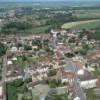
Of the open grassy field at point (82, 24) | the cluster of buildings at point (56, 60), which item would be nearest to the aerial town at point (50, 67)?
the cluster of buildings at point (56, 60)

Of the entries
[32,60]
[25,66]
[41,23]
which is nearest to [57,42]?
[32,60]

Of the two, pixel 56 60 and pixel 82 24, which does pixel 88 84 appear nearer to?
pixel 56 60

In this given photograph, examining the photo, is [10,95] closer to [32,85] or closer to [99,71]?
[32,85]

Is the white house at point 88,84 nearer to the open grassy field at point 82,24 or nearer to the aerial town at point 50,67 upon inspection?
the aerial town at point 50,67

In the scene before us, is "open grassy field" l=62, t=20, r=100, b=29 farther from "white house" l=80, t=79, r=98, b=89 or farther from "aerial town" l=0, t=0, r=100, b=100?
"white house" l=80, t=79, r=98, b=89

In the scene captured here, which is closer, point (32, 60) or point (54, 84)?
point (54, 84)

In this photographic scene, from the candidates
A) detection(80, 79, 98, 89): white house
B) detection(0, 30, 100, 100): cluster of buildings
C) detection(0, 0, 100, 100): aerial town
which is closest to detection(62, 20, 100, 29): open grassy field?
detection(0, 30, 100, 100): cluster of buildings

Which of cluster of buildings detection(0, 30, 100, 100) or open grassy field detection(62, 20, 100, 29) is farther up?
cluster of buildings detection(0, 30, 100, 100)

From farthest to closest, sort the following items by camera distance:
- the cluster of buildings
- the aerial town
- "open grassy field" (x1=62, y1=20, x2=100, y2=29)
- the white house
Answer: "open grassy field" (x1=62, y1=20, x2=100, y2=29) < the cluster of buildings < the white house < the aerial town

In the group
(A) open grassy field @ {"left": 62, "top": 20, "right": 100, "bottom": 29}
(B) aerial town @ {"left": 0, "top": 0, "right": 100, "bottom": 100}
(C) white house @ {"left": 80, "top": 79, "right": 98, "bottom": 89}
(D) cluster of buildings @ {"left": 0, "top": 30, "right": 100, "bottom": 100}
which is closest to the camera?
(B) aerial town @ {"left": 0, "top": 0, "right": 100, "bottom": 100}
